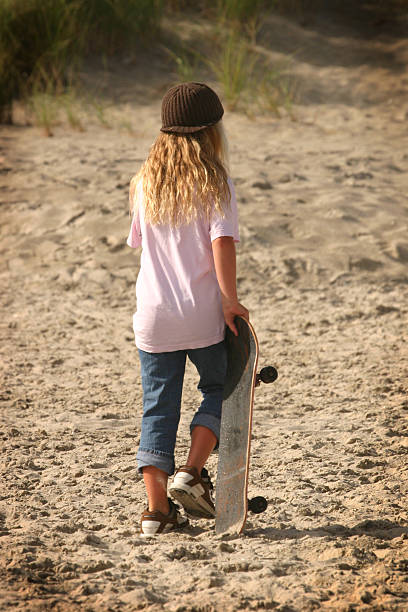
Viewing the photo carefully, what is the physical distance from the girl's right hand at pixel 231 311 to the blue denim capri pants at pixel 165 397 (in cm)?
10

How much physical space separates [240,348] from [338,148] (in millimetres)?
4716

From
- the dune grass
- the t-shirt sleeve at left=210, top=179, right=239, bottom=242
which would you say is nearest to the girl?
the t-shirt sleeve at left=210, top=179, right=239, bottom=242

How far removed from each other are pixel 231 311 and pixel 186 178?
1.34 ft

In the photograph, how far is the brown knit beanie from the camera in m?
2.17

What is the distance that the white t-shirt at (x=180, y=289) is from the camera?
2203mm

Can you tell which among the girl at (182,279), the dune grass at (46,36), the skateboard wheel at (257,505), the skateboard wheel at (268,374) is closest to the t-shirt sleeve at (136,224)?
the girl at (182,279)

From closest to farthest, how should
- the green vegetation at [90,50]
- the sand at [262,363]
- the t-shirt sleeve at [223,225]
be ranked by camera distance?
the sand at [262,363] → the t-shirt sleeve at [223,225] → the green vegetation at [90,50]

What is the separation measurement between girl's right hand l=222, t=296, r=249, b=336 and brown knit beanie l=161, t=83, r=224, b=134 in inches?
19.9

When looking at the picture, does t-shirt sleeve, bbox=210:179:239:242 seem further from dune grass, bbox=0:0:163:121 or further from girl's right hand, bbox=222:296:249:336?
dune grass, bbox=0:0:163:121

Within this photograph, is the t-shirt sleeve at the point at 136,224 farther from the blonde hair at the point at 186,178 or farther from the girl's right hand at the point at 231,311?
the girl's right hand at the point at 231,311

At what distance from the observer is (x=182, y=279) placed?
2207 mm

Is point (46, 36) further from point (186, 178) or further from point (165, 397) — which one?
point (165, 397)

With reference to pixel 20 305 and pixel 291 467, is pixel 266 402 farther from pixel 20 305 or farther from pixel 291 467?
pixel 20 305

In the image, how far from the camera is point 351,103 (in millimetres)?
7891
